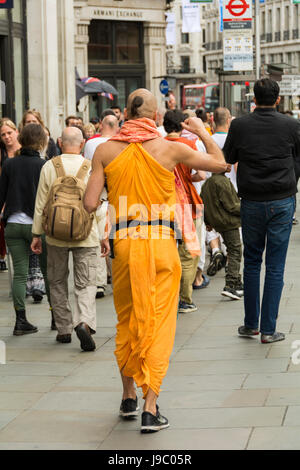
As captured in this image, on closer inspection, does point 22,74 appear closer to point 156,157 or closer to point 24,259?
point 24,259

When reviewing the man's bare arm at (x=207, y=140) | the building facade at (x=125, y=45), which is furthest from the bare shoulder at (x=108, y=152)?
the building facade at (x=125, y=45)

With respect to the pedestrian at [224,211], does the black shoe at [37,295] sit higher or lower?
lower

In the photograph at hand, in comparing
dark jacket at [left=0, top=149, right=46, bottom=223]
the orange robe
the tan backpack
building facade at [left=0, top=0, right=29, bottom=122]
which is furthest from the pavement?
building facade at [left=0, top=0, right=29, bottom=122]

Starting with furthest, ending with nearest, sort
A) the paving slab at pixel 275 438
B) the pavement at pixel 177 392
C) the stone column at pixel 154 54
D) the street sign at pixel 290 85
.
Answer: the stone column at pixel 154 54 → the street sign at pixel 290 85 → the pavement at pixel 177 392 → the paving slab at pixel 275 438

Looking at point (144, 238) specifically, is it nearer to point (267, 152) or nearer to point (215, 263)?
point (267, 152)

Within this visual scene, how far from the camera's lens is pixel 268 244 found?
802 cm

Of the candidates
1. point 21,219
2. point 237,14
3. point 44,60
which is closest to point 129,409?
point 21,219

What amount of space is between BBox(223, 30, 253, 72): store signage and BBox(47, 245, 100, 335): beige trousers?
630 inches

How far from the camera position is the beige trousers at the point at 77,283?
8.34 m

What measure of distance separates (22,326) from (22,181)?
1267 mm

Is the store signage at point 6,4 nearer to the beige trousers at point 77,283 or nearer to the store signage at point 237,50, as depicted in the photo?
the beige trousers at point 77,283

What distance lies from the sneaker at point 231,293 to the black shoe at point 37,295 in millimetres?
1841

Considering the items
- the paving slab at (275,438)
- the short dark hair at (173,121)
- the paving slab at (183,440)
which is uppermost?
the short dark hair at (173,121)

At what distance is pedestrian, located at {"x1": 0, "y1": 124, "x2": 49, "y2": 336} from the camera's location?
9086 millimetres
